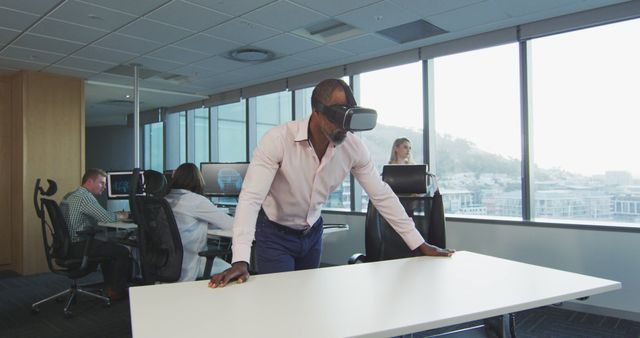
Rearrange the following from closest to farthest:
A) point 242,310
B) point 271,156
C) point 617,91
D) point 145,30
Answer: point 242,310, point 271,156, point 617,91, point 145,30

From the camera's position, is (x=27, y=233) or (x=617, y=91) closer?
(x=617, y=91)

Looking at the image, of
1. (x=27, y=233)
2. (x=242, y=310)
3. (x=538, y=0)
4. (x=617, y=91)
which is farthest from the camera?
(x=27, y=233)

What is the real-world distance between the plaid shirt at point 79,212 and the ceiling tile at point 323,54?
2631 mm

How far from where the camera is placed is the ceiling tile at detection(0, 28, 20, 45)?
4.15 metres

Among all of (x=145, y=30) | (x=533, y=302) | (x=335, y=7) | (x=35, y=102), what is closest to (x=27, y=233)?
(x=35, y=102)

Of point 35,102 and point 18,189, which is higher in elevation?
point 35,102

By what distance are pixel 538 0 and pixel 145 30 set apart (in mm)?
3401

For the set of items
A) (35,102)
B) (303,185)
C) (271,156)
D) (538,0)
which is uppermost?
(538,0)

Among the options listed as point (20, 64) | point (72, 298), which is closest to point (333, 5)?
point (72, 298)

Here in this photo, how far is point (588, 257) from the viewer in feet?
12.1

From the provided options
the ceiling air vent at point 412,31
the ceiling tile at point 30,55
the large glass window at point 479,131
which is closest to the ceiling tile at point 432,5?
the ceiling air vent at point 412,31

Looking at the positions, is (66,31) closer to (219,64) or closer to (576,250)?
(219,64)

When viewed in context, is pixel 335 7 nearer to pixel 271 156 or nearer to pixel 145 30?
pixel 145 30

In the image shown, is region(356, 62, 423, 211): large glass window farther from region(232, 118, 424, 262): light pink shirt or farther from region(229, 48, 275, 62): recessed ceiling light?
region(232, 118, 424, 262): light pink shirt
